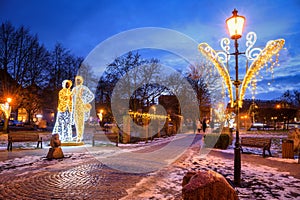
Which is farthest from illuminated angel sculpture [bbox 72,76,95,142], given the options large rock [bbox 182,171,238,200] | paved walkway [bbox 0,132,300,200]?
large rock [bbox 182,171,238,200]

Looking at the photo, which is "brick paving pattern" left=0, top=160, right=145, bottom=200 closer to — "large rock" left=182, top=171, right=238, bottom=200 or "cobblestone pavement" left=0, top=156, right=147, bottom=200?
"cobblestone pavement" left=0, top=156, right=147, bottom=200

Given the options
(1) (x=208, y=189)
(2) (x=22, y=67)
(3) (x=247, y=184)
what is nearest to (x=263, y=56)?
(3) (x=247, y=184)

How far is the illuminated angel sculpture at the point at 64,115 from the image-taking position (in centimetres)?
1455

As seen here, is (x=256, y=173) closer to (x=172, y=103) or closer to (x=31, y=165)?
(x=31, y=165)

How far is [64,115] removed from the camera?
14.7 m

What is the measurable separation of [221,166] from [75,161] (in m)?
5.72

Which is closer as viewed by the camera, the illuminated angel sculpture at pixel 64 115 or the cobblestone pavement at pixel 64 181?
the cobblestone pavement at pixel 64 181

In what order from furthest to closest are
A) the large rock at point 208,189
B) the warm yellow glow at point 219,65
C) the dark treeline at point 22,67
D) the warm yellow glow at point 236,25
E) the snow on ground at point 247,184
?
the dark treeline at point 22,67, the warm yellow glow at point 219,65, the warm yellow glow at point 236,25, the snow on ground at point 247,184, the large rock at point 208,189

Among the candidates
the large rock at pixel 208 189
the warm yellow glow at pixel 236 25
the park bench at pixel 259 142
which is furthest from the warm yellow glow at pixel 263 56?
the large rock at pixel 208 189

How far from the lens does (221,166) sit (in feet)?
29.2

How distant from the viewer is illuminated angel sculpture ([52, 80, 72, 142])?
14555 millimetres

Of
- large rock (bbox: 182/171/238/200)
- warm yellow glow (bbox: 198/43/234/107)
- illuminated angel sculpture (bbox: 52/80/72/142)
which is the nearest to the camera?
large rock (bbox: 182/171/238/200)

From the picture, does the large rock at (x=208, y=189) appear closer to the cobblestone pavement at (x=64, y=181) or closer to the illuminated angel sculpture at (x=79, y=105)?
the cobblestone pavement at (x=64, y=181)

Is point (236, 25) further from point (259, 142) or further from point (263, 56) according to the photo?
point (259, 142)
